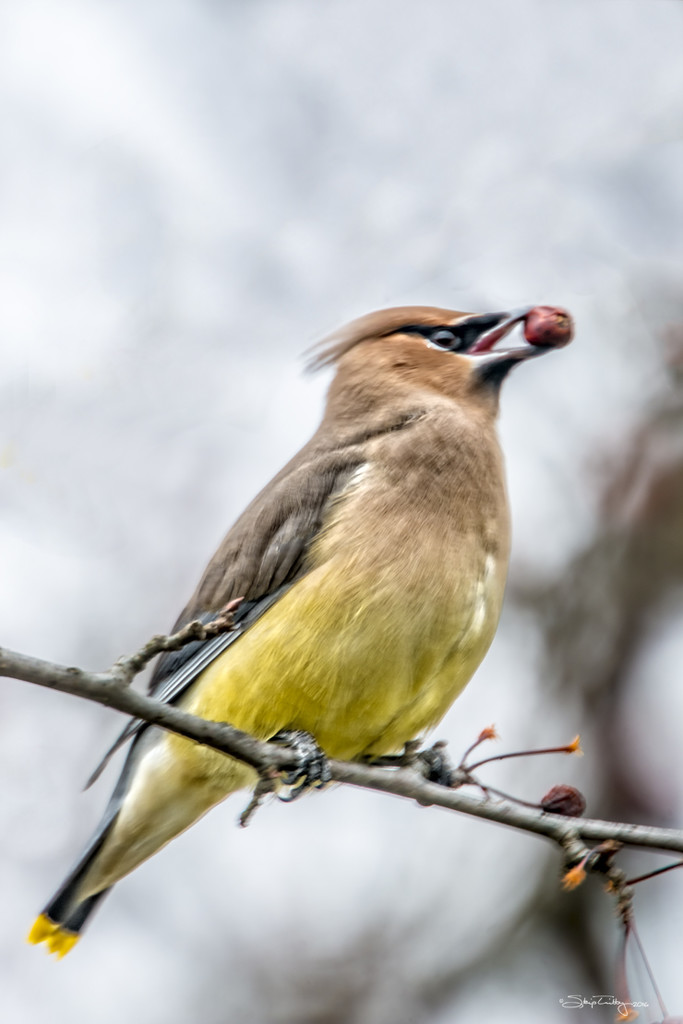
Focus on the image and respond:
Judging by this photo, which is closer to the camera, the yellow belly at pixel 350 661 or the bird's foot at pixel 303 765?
the bird's foot at pixel 303 765

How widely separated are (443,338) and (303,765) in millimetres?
1980

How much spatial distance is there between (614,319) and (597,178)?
1.42m

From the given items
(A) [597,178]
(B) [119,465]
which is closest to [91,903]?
(B) [119,465]

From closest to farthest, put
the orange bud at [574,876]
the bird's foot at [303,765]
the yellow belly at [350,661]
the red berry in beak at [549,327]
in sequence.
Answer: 1. the orange bud at [574,876]
2. the bird's foot at [303,765]
3. the yellow belly at [350,661]
4. the red berry in beak at [549,327]

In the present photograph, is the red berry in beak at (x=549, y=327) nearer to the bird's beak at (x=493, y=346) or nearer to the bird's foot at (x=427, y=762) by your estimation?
the bird's beak at (x=493, y=346)

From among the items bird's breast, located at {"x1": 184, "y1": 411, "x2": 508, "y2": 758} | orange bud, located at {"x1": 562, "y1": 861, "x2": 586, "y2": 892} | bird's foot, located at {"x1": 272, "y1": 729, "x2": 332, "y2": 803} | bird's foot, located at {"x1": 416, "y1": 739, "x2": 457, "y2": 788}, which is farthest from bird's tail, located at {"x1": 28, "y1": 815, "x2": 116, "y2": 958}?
orange bud, located at {"x1": 562, "y1": 861, "x2": 586, "y2": 892}

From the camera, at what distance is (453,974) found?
5660 mm

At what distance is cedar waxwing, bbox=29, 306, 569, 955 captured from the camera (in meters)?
3.57

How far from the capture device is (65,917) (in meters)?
4.19

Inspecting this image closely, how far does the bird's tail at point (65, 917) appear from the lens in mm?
4148

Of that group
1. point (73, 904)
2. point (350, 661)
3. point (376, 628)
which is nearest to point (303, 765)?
point (350, 661)

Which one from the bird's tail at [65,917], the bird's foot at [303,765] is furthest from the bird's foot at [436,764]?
the bird's tail at [65,917]

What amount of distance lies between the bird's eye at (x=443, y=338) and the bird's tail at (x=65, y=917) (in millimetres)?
2170

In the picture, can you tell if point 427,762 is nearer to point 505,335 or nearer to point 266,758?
point 266,758
